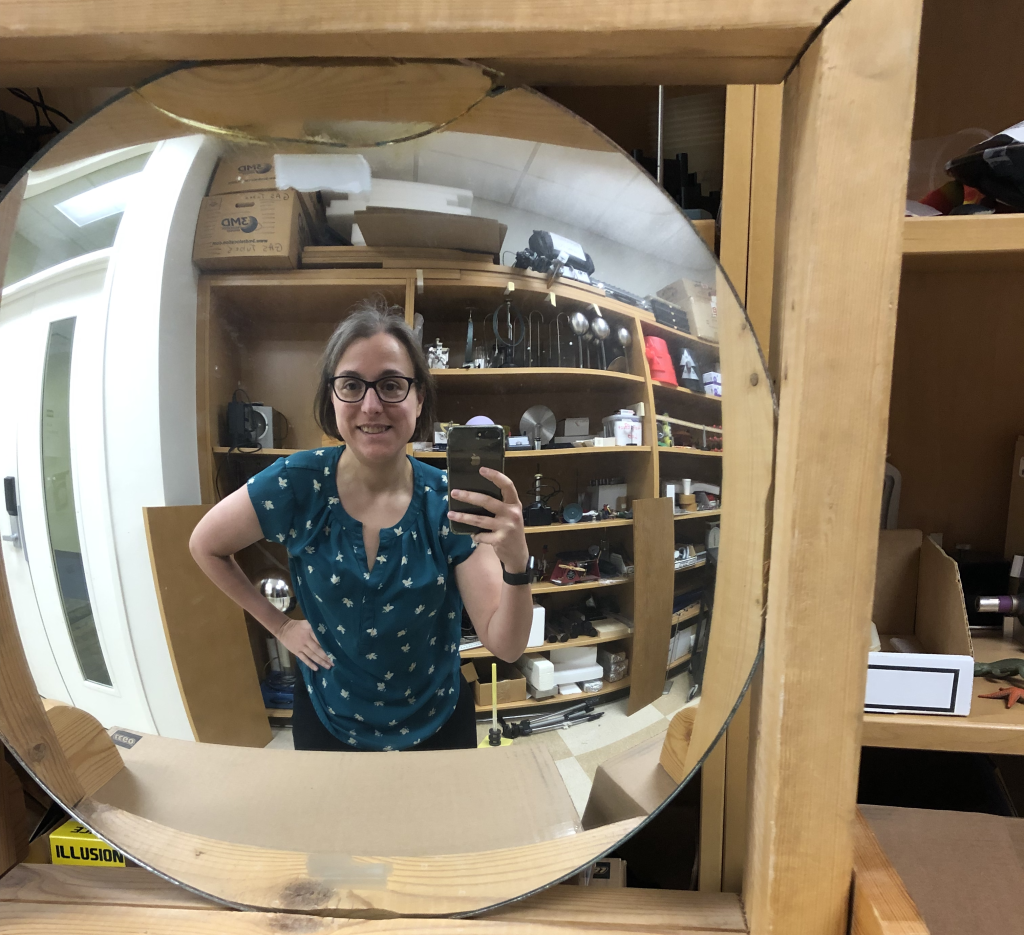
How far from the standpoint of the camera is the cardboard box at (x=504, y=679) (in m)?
0.41

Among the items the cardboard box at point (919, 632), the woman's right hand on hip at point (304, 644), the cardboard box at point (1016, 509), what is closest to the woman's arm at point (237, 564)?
the woman's right hand on hip at point (304, 644)

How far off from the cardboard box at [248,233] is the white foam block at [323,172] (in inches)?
0.5

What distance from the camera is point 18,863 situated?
1.58ft

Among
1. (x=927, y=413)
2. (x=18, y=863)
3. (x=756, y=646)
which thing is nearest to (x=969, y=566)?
(x=927, y=413)

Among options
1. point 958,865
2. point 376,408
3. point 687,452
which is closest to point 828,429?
point 687,452

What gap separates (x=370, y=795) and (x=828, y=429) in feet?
1.38

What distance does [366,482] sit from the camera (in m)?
0.39

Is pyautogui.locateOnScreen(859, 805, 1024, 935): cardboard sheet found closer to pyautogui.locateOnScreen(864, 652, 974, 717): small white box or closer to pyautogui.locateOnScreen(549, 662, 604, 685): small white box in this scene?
pyautogui.locateOnScreen(864, 652, 974, 717): small white box

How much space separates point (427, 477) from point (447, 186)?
20 centimetres

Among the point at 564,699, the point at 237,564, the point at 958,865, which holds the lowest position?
the point at 958,865

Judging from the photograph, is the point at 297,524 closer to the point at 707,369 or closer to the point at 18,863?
the point at 707,369

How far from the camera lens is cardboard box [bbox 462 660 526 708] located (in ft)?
1.36

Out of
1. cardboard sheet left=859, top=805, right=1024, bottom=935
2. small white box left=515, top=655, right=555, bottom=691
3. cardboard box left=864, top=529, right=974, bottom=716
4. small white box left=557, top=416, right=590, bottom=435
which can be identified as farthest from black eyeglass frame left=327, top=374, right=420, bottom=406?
cardboard sheet left=859, top=805, right=1024, bottom=935

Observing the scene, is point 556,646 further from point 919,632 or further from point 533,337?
point 919,632
